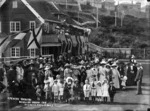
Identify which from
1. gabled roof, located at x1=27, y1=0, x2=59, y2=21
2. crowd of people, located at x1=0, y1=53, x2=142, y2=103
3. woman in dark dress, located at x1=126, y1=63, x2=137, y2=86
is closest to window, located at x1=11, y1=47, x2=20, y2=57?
crowd of people, located at x1=0, y1=53, x2=142, y2=103

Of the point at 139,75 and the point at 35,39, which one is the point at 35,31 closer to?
the point at 35,39

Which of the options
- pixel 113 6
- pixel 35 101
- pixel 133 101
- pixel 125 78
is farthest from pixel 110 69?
pixel 35 101

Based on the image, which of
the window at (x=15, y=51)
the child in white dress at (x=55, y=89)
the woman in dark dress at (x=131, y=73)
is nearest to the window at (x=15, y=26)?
the window at (x=15, y=51)

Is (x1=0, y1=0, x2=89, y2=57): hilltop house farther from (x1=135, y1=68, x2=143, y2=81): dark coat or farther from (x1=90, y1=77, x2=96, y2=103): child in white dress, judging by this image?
(x1=135, y1=68, x2=143, y2=81): dark coat

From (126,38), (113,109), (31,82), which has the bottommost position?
(113,109)

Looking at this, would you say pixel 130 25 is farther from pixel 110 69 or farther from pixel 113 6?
pixel 110 69

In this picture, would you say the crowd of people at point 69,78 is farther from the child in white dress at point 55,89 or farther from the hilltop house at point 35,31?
the hilltop house at point 35,31
